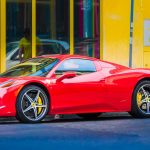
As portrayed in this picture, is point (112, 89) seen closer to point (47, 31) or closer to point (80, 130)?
point (80, 130)

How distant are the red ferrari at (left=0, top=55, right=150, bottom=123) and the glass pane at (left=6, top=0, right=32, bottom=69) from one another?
521 centimetres

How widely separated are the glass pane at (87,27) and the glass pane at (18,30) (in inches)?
60.1

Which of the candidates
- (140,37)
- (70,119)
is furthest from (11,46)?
(70,119)

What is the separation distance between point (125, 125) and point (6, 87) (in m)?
2.33

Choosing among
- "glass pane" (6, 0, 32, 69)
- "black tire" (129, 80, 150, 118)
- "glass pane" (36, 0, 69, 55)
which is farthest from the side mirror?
"glass pane" (36, 0, 69, 55)

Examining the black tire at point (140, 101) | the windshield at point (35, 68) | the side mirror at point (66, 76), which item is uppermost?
the windshield at point (35, 68)

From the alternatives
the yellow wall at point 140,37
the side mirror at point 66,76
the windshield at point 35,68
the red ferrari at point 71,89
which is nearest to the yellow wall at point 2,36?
the yellow wall at point 140,37

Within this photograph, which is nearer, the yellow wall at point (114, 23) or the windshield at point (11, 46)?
the windshield at point (11, 46)

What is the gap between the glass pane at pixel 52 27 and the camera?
1984 centimetres

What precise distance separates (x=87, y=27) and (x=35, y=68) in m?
7.13

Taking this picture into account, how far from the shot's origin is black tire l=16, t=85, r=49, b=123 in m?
12.8

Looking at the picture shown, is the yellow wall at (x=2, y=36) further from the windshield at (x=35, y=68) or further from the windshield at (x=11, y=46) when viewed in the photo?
the windshield at (x=35, y=68)

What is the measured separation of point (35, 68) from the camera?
536 inches

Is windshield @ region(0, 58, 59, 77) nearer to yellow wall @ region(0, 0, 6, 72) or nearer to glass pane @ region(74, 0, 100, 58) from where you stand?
yellow wall @ region(0, 0, 6, 72)
